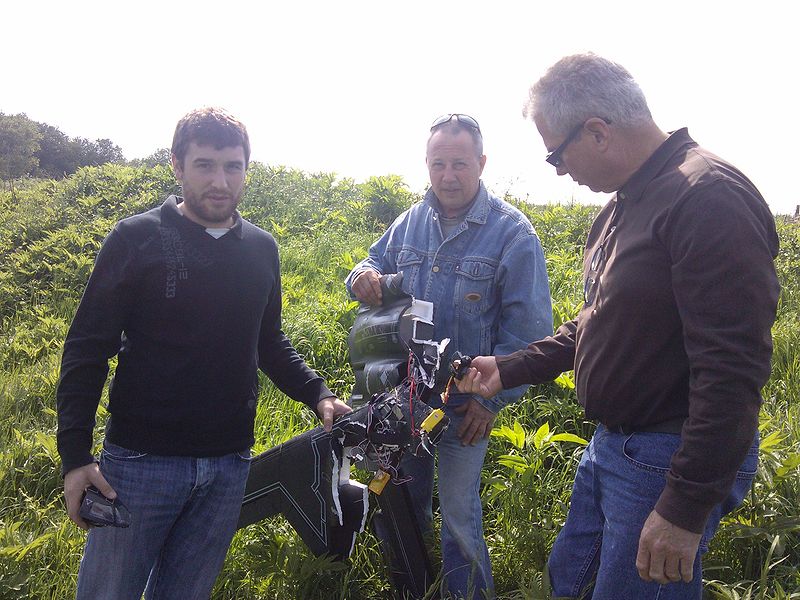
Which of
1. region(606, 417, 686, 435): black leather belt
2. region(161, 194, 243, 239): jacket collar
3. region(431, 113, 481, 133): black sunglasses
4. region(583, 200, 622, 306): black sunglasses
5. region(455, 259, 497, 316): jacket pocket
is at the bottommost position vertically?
region(606, 417, 686, 435): black leather belt

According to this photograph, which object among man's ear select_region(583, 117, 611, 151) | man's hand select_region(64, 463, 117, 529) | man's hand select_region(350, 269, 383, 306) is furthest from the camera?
man's hand select_region(350, 269, 383, 306)

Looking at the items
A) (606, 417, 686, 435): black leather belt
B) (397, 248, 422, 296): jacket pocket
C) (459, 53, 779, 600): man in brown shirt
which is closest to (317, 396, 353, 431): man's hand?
(397, 248, 422, 296): jacket pocket

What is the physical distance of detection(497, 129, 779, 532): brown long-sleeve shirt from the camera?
1.52 m

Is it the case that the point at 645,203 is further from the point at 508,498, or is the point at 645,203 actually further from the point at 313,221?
the point at 313,221

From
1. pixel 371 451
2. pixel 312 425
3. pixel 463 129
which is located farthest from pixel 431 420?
pixel 312 425

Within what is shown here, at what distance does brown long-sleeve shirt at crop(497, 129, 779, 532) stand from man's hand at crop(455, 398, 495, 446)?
78 centimetres

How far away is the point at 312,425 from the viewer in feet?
14.1

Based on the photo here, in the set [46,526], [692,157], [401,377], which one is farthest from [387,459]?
[46,526]

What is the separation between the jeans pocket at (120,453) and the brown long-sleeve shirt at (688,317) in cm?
145

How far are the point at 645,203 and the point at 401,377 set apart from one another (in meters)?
1.10

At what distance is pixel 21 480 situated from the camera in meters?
3.99

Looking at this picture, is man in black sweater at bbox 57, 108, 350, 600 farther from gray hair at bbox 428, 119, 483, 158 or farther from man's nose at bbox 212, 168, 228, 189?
gray hair at bbox 428, 119, 483, 158

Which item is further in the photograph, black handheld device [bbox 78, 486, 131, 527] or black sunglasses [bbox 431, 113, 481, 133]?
black sunglasses [bbox 431, 113, 481, 133]

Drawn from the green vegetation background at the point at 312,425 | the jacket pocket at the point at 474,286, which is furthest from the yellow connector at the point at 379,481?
the jacket pocket at the point at 474,286
